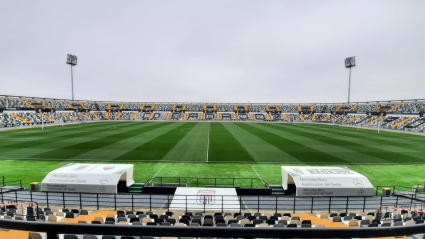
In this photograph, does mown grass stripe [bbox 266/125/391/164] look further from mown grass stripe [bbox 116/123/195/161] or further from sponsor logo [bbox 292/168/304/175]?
mown grass stripe [bbox 116/123/195/161]

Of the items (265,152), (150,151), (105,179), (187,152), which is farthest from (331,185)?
(150,151)

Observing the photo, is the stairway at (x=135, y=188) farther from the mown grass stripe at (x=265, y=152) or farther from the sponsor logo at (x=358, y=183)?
the sponsor logo at (x=358, y=183)

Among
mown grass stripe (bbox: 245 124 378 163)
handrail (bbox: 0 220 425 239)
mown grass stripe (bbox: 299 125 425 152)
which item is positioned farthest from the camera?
mown grass stripe (bbox: 299 125 425 152)

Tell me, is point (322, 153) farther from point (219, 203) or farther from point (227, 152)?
point (219, 203)

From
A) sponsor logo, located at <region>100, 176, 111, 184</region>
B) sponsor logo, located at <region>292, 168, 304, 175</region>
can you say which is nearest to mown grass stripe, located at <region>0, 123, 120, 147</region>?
sponsor logo, located at <region>100, 176, 111, 184</region>

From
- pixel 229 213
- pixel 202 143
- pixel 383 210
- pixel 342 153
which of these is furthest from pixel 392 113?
pixel 229 213

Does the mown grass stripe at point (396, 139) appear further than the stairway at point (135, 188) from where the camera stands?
Yes

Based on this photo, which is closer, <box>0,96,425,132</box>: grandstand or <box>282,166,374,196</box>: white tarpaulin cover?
<box>282,166,374,196</box>: white tarpaulin cover

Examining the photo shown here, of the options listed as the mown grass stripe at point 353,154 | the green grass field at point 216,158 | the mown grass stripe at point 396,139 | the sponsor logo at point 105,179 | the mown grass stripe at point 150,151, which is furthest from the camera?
the mown grass stripe at point 396,139

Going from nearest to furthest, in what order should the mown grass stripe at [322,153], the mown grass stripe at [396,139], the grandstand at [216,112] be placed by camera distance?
1. the mown grass stripe at [322,153]
2. the mown grass stripe at [396,139]
3. the grandstand at [216,112]

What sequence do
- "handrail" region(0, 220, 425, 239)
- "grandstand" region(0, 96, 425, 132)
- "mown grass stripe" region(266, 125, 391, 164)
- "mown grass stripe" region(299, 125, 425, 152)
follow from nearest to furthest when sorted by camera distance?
"handrail" region(0, 220, 425, 239) < "mown grass stripe" region(266, 125, 391, 164) < "mown grass stripe" region(299, 125, 425, 152) < "grandstand" region(0, 96, 425, 132)

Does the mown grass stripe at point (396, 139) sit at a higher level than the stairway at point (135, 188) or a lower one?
higher

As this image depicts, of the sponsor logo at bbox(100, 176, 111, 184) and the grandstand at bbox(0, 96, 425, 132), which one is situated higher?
the grandstand at bbox(0, 96, 425, 132)

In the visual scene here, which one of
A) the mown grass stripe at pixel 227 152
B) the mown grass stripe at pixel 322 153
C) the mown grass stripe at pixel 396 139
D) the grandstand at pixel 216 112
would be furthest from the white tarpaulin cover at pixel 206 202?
the grandstand at pixel 216 112
